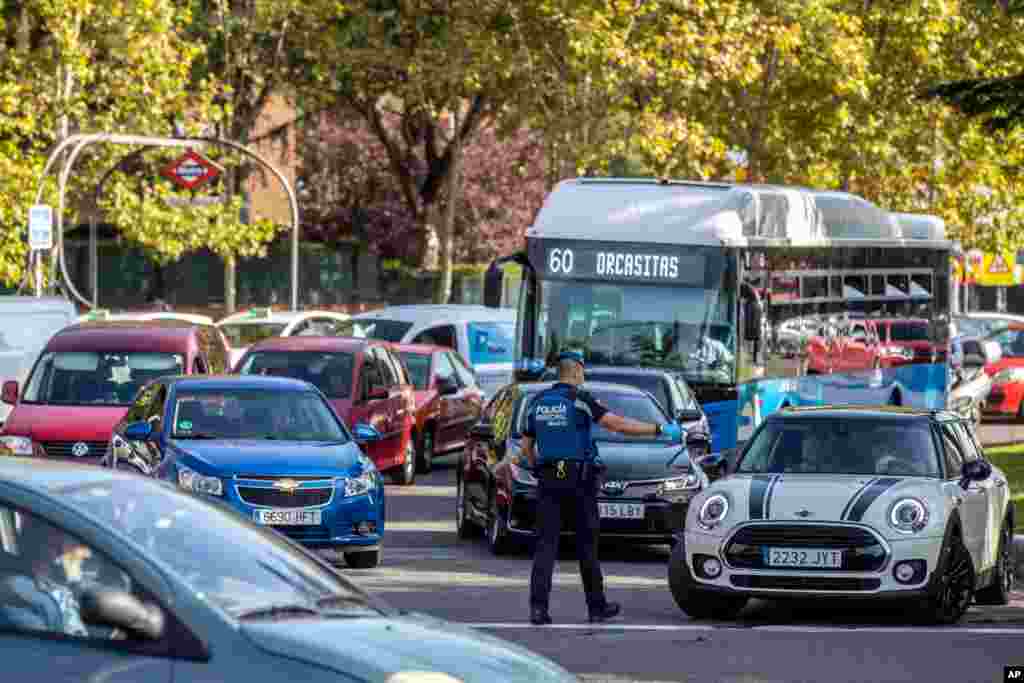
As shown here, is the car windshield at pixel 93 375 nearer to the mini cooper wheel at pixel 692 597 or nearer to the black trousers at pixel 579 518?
the black trousers at pixel 579 518

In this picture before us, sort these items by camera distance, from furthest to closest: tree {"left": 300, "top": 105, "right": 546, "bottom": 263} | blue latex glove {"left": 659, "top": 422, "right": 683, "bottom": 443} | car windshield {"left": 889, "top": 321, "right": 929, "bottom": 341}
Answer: tree {"left": 300, "top": 105, "right": 546, "bottom": 263} < car windshield {"left": 889, "top": 321, "right": 929, "bottom": 341} < blue latex glove {"left": 659, "top": 422, "right": 683, "bottom": 443}

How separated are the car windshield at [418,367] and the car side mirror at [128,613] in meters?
22.4

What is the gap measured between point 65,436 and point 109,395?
3.81ft

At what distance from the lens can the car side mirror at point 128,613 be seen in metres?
6.29

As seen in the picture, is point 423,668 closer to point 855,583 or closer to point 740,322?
point 855,583

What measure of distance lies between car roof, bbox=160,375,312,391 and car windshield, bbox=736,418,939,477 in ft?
15.6

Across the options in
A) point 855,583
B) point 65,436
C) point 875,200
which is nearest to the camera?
point 855,583

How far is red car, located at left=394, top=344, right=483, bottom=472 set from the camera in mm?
28562

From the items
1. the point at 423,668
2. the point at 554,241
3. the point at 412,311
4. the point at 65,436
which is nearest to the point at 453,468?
the point at 412,311

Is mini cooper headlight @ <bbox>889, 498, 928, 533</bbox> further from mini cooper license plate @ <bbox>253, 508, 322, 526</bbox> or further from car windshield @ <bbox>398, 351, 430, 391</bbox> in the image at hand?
car windshield @ <bbox>398, 351, 430, 391</bbox>

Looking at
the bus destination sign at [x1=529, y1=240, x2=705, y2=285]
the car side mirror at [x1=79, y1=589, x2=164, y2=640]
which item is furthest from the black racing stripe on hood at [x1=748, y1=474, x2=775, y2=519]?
the bus destination sign at [x1=529, y1=240, x2=705, y2=285]

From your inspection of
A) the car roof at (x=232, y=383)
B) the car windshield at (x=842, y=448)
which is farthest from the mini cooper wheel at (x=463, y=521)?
the car windshield at (x=842, y=448)

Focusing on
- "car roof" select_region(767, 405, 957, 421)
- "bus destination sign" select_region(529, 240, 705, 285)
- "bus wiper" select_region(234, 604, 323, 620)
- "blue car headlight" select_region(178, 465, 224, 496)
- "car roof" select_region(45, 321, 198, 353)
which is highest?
"bus destination sign" select_region(529, 240, 705, 285)

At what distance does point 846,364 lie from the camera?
2778cm
